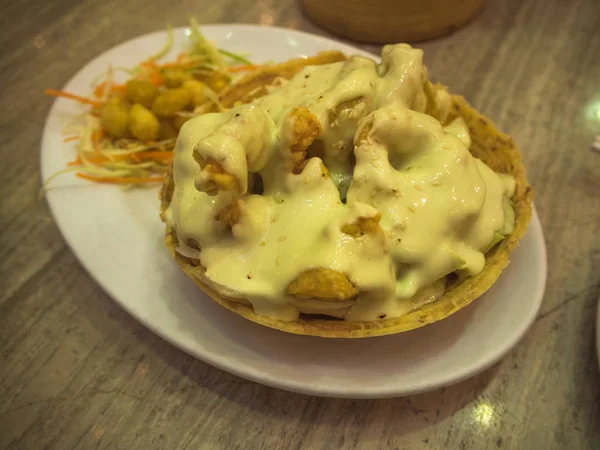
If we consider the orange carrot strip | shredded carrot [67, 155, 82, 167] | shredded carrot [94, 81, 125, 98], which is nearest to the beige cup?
the orange carrot strip

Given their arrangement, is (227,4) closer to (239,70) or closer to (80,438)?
(239,70)

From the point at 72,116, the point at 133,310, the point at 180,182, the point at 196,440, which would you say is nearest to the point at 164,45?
the point at 72,116

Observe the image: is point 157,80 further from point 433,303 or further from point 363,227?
point 433,303

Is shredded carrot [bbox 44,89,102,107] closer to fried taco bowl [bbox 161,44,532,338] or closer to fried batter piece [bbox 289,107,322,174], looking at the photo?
fried taco bowl [bbox 161,44,532,338]

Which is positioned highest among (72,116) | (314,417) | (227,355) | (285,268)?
(285,268)

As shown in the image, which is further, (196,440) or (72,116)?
(72,116)

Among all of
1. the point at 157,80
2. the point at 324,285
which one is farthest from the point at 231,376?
the point at 157,80

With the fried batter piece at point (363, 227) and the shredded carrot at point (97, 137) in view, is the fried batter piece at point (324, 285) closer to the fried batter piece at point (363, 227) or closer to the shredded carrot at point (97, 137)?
the fried batter piece at point (363, 227)

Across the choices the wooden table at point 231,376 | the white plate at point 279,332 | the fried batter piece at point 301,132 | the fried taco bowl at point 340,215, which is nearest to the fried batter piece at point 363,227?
the fried taco bowl at point 340,215
